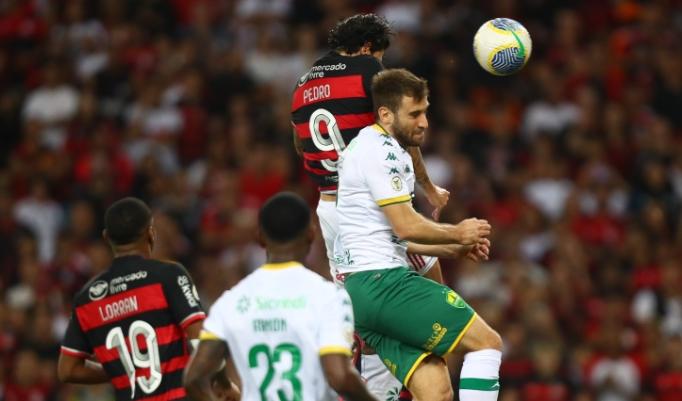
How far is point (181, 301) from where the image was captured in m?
7.89

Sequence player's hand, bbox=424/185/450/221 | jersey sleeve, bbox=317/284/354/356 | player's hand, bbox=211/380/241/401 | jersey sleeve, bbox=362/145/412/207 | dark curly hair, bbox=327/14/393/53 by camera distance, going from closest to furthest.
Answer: jersey sleeve, bbox=317/284/354/356 → player's hand, bbox=211/380/241/401 → jersey sleeve, bbox=362/145/412/207 → dark curly hair, bbox=327/14/393/53 → player's hand, bbox=424/185/450/221

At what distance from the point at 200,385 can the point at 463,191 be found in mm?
10727

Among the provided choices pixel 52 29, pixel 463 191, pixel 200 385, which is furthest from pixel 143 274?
pixel 52 29

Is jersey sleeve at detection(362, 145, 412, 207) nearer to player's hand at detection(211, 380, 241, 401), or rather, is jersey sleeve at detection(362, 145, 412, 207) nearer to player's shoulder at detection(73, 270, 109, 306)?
player's hand at detection(211, 380, 241, 401)

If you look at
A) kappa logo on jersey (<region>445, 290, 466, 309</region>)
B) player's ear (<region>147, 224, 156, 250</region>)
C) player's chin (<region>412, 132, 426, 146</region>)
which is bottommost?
kappa logo on jersey (<region>445, 290, 466, 309</region>)

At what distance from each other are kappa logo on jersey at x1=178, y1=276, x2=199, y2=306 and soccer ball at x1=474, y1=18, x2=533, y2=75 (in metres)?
2.61

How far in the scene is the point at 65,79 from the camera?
19.7 metres

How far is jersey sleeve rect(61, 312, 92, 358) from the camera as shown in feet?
26.4

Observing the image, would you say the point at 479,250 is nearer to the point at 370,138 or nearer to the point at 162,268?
the point at 370,138

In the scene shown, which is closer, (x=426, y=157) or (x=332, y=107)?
(x=332, y=107)

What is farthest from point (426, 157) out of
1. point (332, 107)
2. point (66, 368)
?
point (66, 368)

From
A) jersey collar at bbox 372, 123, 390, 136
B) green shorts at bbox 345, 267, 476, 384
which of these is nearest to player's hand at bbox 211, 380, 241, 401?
green shorts at bbox 345, 267, 476, 384

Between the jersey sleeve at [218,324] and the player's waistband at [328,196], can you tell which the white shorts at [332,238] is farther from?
the jersey sleeve at [218,324]

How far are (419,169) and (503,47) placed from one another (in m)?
0.98
